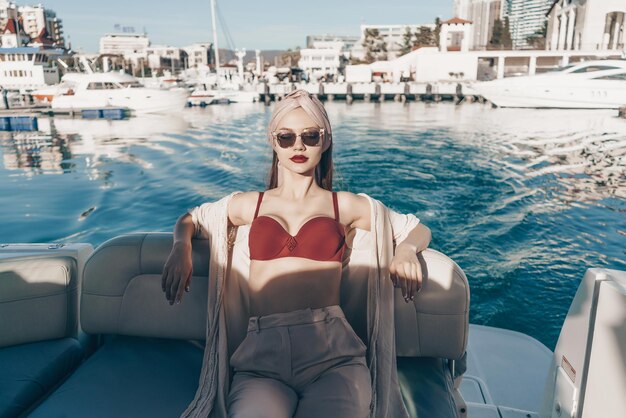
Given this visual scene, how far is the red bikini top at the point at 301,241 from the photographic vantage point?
229 cm

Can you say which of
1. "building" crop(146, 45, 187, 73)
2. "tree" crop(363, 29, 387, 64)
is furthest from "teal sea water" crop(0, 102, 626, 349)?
"building" crop(146, 45, 187, 73)

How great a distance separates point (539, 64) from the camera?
56.7m

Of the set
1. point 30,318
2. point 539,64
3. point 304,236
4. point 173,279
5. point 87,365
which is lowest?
point 87,365

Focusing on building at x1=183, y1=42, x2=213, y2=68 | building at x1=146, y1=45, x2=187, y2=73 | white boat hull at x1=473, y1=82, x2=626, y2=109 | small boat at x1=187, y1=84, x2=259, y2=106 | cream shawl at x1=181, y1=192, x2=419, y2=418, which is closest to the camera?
cream shawl at x1=181, y1=192, x2=419, y2=418

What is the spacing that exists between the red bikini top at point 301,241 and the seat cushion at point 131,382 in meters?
A: 0.79

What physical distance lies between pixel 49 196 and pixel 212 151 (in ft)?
24.2

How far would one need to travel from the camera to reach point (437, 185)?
39.2ft

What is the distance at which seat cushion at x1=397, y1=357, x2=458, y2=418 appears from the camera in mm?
2258

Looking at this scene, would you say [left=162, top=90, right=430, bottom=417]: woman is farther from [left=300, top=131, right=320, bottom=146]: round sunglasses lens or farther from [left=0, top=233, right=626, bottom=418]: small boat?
[left=0, top=233, right=626, bottom=418]: small boat

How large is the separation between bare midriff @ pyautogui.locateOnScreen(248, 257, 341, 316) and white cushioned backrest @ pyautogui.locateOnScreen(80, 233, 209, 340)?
1.71 feet

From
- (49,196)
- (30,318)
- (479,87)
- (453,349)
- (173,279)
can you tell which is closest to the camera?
(173,279)

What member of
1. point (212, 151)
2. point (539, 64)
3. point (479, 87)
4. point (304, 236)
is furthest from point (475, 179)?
point (539, 64)

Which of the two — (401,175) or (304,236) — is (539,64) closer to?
→ (401,175)

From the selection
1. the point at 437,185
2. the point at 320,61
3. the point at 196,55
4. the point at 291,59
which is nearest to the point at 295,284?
the point at 437,185
